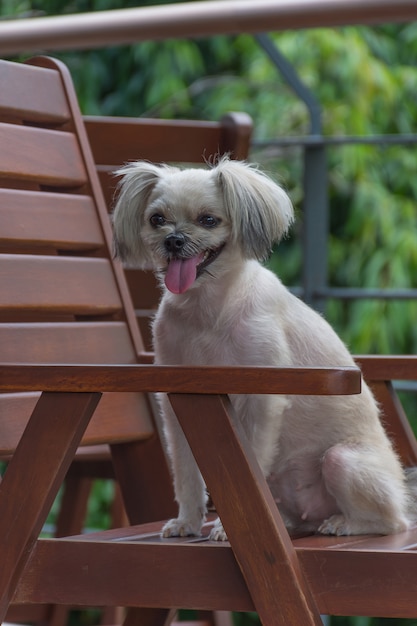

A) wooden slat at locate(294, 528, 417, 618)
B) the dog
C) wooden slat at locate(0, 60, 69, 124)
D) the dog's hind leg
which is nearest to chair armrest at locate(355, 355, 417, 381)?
the dog

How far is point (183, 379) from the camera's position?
1.60m

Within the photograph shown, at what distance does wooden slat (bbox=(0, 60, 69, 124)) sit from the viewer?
2402mm

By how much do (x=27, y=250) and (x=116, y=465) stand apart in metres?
0.46

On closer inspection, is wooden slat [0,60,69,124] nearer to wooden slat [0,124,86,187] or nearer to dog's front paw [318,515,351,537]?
wooden slat [0,124,86,187]

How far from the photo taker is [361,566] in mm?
1577

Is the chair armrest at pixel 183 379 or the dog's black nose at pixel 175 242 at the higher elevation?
the dog's black nose at pixel 175 242

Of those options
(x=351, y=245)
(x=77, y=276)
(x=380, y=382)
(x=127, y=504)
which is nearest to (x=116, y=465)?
(x=127, y=504)

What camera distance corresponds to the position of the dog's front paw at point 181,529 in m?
1.88

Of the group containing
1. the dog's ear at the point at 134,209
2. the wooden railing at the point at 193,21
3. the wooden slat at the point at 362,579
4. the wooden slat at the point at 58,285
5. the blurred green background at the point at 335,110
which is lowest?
the blurred green background at the point at 335,110

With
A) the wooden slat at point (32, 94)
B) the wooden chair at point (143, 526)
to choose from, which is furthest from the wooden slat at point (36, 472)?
the wooden slat at point (32, 94)

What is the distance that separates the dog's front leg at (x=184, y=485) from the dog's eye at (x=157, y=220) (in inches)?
11.4

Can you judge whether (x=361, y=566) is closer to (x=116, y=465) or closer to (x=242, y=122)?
(x=116, y=465)

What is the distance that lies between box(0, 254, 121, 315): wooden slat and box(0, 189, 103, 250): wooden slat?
35mm

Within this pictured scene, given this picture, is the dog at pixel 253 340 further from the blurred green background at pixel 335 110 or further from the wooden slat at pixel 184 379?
the blurred green background at pixel 335 110
